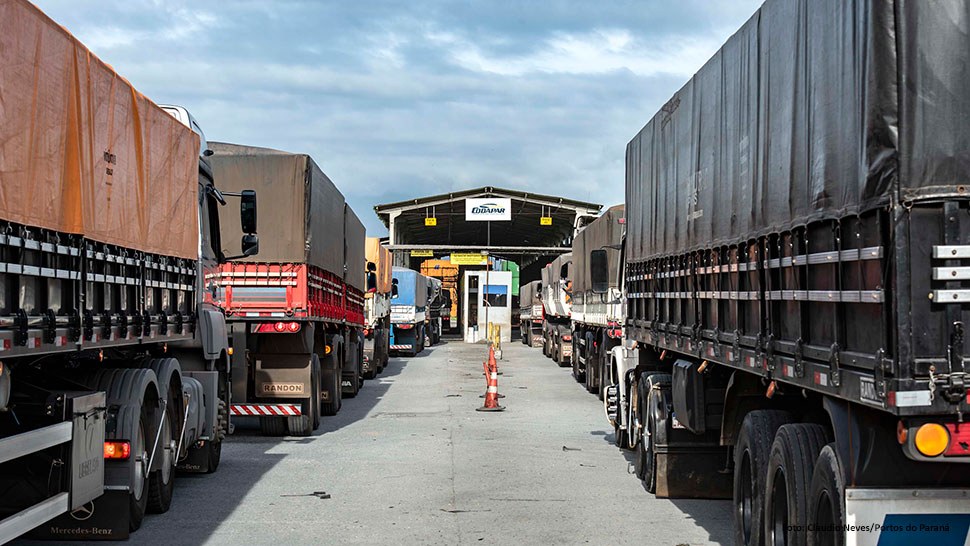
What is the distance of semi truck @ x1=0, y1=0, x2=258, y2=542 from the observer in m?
5.61

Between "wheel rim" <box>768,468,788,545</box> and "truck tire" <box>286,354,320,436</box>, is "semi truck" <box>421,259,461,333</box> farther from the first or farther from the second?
"wheel rim" <box>768,468,788,545</box>

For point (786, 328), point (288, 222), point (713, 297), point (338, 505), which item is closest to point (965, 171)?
point (786, 328)

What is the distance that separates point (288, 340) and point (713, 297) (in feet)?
25.8

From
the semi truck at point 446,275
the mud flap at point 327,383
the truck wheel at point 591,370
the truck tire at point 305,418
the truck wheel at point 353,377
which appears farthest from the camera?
the semi truck at point 446,275

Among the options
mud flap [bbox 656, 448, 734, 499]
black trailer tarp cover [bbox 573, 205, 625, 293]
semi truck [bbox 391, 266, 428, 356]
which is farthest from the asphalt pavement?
semi truck [bbox 391, 266, 428, 356]

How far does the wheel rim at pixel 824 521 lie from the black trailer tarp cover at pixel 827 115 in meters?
1.41

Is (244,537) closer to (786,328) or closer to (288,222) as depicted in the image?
(786,328)

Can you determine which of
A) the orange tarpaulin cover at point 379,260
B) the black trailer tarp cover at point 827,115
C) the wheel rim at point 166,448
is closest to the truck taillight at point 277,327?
the wheel rim at point 166,448

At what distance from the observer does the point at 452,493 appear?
33.0 feet

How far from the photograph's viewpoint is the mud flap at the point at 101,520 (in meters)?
7.53

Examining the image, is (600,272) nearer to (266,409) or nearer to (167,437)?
(266,409)

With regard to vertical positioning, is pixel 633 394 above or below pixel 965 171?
below

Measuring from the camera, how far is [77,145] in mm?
6594

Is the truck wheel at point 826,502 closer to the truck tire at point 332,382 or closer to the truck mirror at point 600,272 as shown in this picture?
the truck mirror at point 600,272
